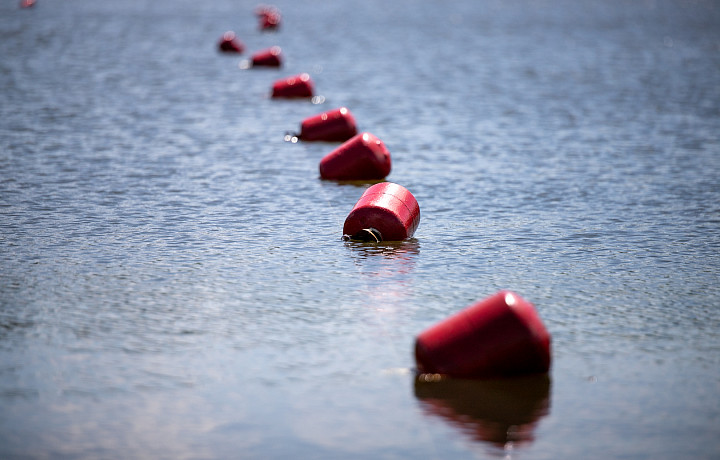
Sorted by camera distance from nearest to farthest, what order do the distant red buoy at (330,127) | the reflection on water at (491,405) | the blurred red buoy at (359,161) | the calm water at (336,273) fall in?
the reflection on water at (491,405) → the calm water at (336,273) → the blurred red buoy at (359,161) → the distant red buoy at (330,127)

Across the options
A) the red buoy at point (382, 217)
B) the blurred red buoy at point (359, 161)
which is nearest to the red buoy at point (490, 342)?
the red buoy at point (382, 217)

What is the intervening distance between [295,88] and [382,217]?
14716 mm

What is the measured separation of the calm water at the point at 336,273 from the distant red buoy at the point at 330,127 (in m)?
0.44

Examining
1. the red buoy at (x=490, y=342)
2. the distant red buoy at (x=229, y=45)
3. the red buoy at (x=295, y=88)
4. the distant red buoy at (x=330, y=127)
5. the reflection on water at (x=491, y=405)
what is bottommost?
the distant red buoy at (x=229, y=45)

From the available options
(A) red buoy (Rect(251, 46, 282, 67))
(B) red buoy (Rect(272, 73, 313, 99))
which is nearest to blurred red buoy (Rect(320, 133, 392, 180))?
(B) red buoy (Rect(272, 73, 313, 99))

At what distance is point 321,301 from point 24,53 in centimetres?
2744

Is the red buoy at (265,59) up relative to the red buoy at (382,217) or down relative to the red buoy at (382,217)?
down

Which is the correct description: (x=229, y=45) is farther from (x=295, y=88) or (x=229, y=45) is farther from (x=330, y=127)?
(x=330, y=127)

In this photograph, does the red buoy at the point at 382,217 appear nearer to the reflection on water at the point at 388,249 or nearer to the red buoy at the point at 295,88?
the reflection on water at the point at 388,249

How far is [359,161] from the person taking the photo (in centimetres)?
1622

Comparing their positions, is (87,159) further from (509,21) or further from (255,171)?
(509,21)

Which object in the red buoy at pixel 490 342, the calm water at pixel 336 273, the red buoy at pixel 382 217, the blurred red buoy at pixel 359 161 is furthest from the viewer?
the blurred red buoy at pixel 359 161

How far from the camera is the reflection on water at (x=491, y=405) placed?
7328 mm

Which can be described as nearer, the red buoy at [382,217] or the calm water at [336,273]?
the calm water at [336,273]
